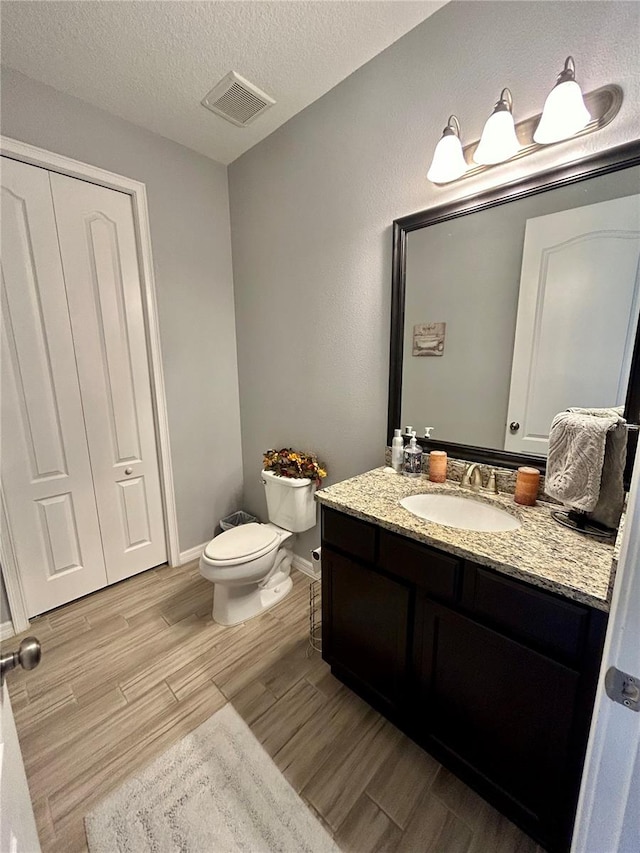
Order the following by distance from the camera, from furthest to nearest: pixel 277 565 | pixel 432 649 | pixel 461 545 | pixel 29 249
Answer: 1. pixel 277 565
2. pixel 29 249
3. pixel 432 649
4. pixel 461 545

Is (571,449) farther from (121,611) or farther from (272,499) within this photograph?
(121,611)

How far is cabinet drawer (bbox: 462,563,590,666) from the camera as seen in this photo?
2.73 ft

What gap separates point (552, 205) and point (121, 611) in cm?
280

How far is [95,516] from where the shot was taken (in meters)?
2.08

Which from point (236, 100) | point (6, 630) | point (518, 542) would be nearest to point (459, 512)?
point (518, 542)

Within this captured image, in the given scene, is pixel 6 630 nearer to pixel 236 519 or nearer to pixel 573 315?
pixel 236 519

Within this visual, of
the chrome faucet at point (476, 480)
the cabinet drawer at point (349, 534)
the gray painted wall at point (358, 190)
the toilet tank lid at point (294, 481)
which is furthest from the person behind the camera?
the toilet tank lid at point (294, 481)

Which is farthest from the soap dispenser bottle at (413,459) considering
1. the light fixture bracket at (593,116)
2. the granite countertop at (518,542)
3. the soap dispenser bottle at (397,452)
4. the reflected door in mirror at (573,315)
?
Result: the light fixture bracket at (593,116)

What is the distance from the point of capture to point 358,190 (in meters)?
1.69

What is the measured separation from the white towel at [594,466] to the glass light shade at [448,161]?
3.29 feet

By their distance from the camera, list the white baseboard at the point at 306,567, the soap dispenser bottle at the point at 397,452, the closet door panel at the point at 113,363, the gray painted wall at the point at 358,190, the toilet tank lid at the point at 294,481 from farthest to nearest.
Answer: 1. the white baseboard at the point at 306,567
2. the toilet tank lid at the point at 294,481
3. the closet door panel at the point at 113,363
4. the soap dispenser bottle at the point at 397,452
5. the gray painted wall at the point at 358,190

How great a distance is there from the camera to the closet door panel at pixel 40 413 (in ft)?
5.51

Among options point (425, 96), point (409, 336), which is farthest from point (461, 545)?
point (425, 96)

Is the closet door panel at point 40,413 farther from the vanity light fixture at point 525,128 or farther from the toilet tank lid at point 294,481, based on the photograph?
the vanity light fixture at point 525,128
